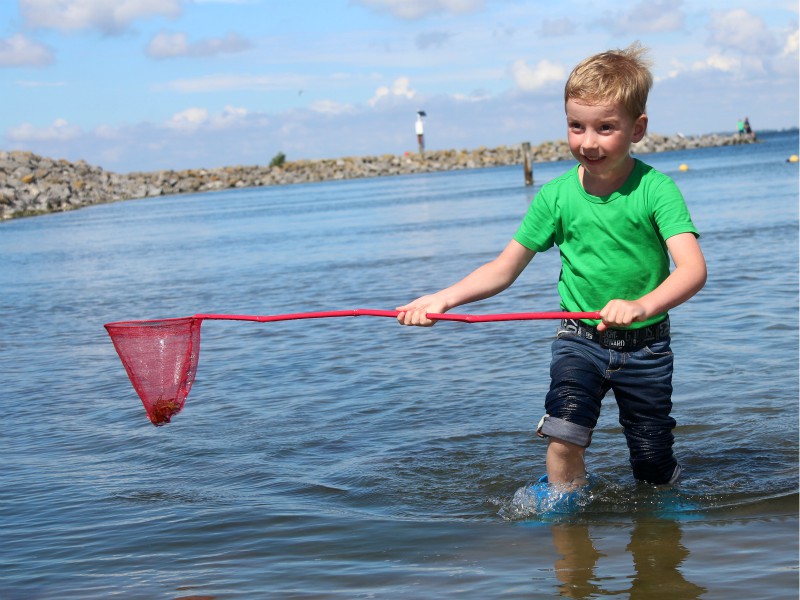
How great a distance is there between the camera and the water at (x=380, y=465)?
4.30 metres

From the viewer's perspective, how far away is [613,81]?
4.16 m

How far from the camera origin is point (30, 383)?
9.19 metres

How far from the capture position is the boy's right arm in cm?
439

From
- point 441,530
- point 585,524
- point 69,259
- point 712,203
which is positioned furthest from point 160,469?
point 712,203

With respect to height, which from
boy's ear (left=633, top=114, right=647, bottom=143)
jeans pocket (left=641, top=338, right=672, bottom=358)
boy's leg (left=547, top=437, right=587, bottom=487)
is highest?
boy's ear (left=633, top=114, right=647, bottom=143)

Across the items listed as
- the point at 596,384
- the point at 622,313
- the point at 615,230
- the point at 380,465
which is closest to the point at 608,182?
the point at 615,230

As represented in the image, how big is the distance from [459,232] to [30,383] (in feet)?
53.3

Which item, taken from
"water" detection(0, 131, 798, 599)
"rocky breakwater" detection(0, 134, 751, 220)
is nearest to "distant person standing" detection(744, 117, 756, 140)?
"rocky breakwater" detection(0, 134, 751, 220)

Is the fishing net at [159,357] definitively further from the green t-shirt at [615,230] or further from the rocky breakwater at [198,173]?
the rocky breakwater at [198,173]

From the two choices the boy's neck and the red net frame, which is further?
the red net frame

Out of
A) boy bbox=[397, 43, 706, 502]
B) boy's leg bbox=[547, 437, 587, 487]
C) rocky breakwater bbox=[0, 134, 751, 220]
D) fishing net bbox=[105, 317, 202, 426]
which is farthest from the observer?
rocky breakwater bbox=[0, 134, 751, 220]

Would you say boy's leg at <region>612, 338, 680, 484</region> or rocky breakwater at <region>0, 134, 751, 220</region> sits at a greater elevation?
rocky breakwater at <region>0, 134, 751, 220</region>

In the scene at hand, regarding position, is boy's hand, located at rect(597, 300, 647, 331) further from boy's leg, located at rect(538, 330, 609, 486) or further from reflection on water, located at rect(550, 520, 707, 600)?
reflection on water, located at rect(550, 520, 707, 600)

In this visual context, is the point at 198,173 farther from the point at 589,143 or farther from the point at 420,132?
the point at 589,143
